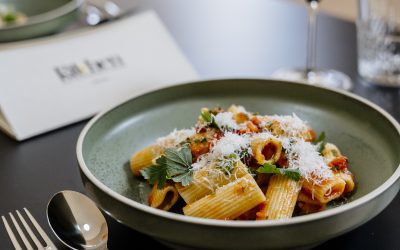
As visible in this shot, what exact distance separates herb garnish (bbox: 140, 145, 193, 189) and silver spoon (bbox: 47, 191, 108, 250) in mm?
124

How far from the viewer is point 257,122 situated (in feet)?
3.95

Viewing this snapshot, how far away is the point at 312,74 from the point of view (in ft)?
5.89

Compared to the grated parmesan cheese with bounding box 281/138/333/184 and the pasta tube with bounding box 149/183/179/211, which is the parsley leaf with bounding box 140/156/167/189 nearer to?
the pasta tube with bounding box 149/183/179/211

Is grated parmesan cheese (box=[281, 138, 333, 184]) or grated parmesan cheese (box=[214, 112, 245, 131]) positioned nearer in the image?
grated parmesan cheese (box=[281, 138, 333, 184])

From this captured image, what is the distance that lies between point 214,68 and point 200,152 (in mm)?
774

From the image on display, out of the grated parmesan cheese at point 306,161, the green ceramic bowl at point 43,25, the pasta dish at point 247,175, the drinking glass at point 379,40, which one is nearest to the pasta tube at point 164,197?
the pasta dish at point 247,175

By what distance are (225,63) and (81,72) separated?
1.68 feet

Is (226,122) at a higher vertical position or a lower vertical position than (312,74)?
higher

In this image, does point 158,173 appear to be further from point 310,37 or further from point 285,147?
point 310,37

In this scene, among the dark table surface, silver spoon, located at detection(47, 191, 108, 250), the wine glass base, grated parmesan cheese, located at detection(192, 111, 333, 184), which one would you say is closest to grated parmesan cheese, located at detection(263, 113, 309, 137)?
grated parmesan cheese, located at detection(192, 111, 333, 184)

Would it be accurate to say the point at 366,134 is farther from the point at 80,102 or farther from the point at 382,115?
the point at 80,102

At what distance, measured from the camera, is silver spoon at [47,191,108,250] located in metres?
1.01

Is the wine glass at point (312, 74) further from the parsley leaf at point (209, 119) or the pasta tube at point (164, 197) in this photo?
the pasta tube at point (164, 197)

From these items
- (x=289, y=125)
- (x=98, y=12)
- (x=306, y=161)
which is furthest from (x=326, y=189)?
(x=98, y=12)
